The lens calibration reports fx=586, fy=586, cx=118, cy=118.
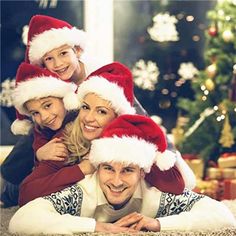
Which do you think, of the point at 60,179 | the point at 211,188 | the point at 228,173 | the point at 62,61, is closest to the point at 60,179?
the point at 60,179

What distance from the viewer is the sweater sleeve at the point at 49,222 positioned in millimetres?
1839

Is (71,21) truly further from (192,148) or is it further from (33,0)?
(192,148)

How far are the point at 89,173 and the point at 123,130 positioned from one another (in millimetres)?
202

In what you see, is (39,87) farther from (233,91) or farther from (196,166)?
(233,91)

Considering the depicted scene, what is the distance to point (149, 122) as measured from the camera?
1.93 m

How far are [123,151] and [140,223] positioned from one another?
24cm

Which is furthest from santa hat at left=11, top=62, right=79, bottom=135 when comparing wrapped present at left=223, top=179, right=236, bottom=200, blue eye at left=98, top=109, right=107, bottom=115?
wrapped present at left=223, top=179, right=236, bottom=200

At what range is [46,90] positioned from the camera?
207cm

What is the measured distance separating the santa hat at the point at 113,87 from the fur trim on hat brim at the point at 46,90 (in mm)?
52

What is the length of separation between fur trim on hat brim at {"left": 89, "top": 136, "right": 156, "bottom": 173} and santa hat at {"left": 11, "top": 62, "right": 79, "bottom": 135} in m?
0.23

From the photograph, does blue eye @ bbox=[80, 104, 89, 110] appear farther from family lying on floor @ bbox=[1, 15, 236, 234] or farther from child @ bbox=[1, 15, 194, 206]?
child @ bbox=[1, 15, 194, 206]

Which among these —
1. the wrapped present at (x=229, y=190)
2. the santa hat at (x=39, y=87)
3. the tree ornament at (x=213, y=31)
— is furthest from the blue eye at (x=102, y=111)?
the tree ornament at (x=213, y=31)

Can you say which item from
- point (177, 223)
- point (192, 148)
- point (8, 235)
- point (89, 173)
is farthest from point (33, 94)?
point (192, 148)

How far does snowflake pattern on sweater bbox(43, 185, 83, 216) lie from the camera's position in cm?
189
